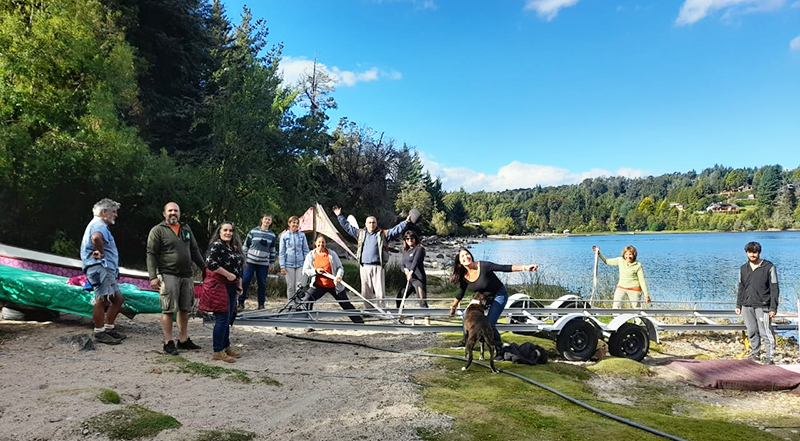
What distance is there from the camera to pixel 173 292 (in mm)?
5969

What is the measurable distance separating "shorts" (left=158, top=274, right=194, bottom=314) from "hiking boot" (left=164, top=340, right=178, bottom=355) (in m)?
0.42

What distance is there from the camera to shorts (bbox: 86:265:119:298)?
20.1 feet

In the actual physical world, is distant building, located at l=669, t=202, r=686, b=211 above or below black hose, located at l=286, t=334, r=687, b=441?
above

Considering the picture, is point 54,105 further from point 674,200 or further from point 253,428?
point 674,200

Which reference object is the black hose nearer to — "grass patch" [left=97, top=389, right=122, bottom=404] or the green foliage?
the green foliage

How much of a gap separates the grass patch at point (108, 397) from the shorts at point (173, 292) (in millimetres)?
1652

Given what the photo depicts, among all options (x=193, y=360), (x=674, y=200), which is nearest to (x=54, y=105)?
(x=193, y=360)

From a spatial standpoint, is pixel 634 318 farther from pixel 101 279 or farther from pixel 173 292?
pixel 101 279

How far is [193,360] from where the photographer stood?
5898 mm

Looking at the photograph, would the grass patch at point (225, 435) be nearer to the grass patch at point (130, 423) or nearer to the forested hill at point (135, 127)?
the grass patch at point (130, 423)

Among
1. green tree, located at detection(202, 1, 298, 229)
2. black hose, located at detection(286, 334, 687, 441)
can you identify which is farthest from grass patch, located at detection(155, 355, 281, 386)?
green tree, located at detection(202, 1, 298, 229)

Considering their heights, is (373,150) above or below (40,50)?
above

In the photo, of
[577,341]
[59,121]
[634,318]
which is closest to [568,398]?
[577,341]

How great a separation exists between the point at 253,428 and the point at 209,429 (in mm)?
325
